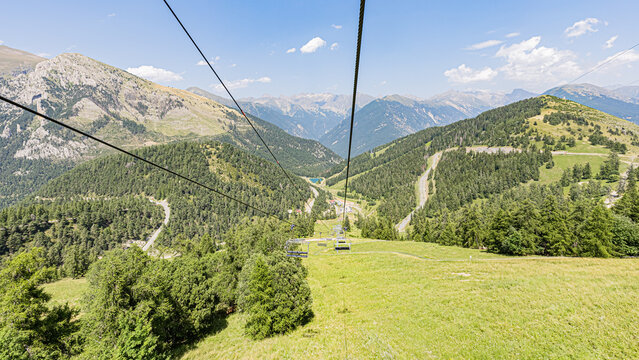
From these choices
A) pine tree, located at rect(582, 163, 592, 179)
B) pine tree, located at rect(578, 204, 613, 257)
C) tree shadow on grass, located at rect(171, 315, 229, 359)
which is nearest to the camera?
tree shadow on grass, located at rect(171, 315, 229, 359)

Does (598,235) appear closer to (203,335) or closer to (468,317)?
(468,317)

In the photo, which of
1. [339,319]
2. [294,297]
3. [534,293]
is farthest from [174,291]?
[534,293]

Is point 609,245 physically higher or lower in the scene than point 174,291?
higher

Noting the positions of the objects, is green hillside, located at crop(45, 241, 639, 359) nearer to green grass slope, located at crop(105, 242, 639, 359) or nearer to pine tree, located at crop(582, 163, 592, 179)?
green grass slope, located at crop(105, 242, 639, 359)

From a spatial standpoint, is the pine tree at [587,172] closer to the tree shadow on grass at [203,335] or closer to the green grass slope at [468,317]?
the green grass slope at [468,317]

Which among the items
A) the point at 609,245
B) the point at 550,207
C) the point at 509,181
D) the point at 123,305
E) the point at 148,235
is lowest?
the point at 148,235

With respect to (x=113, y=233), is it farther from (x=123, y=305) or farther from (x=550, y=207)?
(x=550, y=207)

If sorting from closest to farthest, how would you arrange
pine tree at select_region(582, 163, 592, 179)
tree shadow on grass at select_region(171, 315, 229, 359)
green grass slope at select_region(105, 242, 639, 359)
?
green grass slope at select_region(105, 242, 639, 359) < tree shadow on grass at select_region(171, 315, 229, 359) < pine tree at select_region(582, 163, 592, 179)

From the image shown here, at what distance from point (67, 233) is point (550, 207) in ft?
828

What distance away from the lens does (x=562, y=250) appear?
2111 inches

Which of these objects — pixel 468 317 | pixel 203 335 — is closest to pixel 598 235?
pixel 468 317

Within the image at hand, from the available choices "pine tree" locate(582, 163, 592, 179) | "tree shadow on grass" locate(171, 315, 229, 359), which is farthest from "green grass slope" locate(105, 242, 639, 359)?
"pine tree" locate(582, 163, 592, 179)

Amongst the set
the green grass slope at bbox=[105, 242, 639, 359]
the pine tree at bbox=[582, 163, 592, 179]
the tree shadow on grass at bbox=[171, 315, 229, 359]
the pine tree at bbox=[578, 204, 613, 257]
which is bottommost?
the tree shadow on grass at bbox=[171, 315, 229, 359]

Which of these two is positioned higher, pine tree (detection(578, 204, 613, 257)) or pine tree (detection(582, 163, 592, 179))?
pine tree (detection(582, 163, 592, 179))
